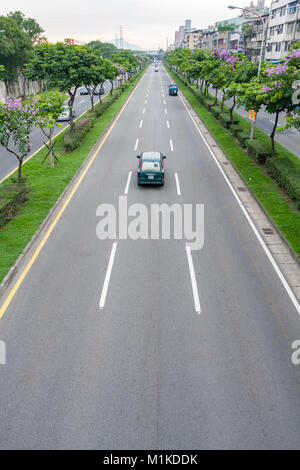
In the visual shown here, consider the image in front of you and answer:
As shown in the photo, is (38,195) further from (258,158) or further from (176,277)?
(258,158)

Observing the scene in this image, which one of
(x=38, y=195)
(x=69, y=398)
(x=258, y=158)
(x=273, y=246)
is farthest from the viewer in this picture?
(x=258, y=158)

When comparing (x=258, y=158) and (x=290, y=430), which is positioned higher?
(x=258, y=158)

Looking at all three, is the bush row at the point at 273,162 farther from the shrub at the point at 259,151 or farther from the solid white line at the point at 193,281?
the solid white line at the point at 193,281

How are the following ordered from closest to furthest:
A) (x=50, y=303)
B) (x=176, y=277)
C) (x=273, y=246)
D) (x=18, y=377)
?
(x=18, y=377) < (x=50, y=303) < (x=176, y=277) < (x=273, y=246)

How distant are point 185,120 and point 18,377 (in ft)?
110

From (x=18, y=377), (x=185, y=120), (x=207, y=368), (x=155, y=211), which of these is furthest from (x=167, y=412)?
(x=185, y=120)

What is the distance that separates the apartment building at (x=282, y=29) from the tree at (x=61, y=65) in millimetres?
39542

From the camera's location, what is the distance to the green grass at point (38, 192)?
11930 millimetres

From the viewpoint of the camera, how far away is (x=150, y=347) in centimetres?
802

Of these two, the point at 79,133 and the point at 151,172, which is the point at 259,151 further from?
the point at 79,133

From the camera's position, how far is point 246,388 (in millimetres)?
7027

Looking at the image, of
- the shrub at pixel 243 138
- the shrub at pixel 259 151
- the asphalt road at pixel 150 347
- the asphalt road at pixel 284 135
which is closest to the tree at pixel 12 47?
the asphalt road at pixel 284 135

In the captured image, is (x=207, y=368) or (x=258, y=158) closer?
(x=207, y=368)
